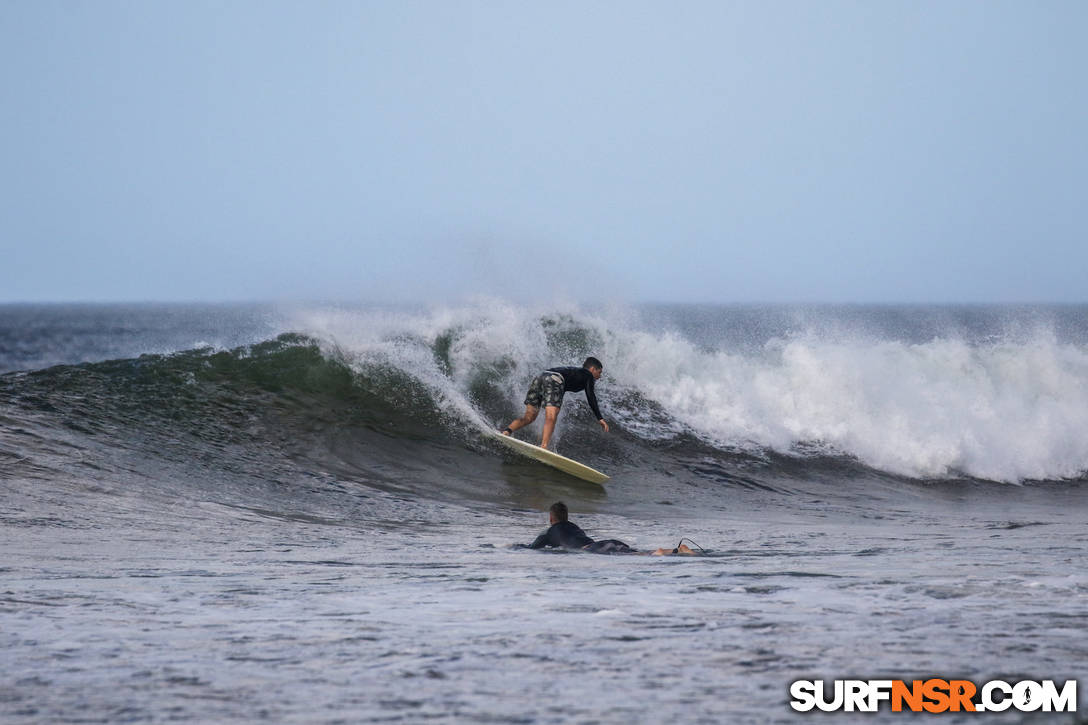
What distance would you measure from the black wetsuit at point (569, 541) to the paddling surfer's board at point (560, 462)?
4334 mm

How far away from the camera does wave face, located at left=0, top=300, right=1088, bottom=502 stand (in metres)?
11.7

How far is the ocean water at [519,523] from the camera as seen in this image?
3908 mm

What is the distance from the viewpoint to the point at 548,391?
13000 mm

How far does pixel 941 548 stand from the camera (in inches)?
289

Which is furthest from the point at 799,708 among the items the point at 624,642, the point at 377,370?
the point at 377,370

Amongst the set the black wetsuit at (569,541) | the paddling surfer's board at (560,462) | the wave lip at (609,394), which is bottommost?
the black wetsuit at (569,541)

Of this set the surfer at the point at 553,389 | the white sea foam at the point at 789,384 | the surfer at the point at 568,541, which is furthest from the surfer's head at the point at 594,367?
the surfer at the point at 568,541

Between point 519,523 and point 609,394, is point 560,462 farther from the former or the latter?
point 609,394

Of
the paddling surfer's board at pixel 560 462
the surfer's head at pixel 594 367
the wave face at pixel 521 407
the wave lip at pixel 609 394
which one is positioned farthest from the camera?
the wave lip at pixel 609 394

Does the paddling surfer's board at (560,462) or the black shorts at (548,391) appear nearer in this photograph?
the paddling surfer's board at (560,462)

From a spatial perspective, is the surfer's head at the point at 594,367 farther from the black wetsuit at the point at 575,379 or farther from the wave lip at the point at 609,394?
the wave lip at the point at 609,394

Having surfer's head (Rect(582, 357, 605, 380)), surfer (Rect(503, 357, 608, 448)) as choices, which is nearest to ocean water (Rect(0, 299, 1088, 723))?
surfer (Rect(503, 357, 608, 448))

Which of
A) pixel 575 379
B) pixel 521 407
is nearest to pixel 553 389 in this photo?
pixel 575 379

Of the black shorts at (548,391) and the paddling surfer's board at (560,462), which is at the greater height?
the black shorts at (548,391)
